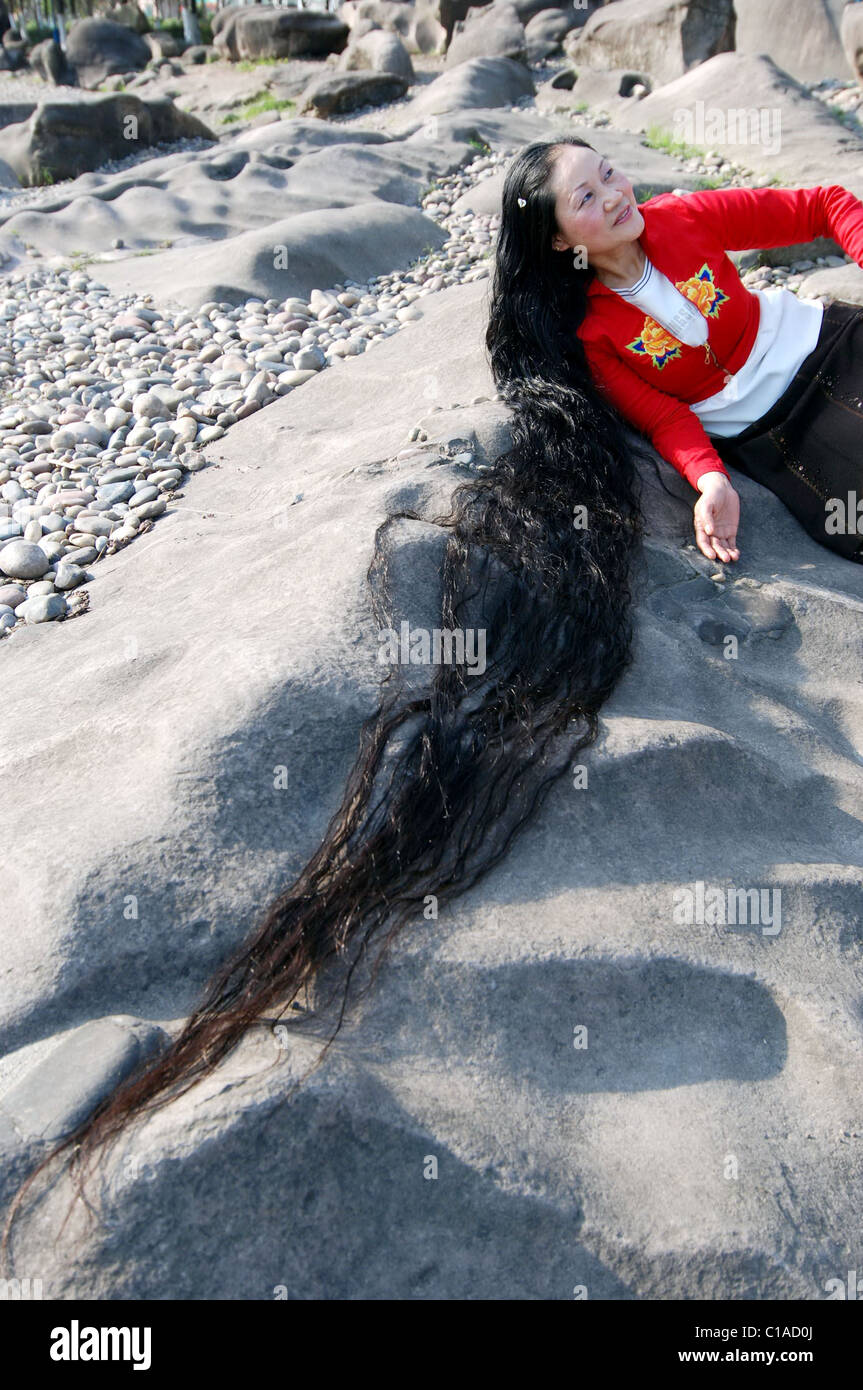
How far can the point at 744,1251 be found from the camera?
142 cm

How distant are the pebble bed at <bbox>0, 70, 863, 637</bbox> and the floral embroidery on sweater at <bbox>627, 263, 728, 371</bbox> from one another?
2.04 feet

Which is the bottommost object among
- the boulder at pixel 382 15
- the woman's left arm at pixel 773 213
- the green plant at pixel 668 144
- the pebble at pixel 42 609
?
the pebble at pixel 42 609

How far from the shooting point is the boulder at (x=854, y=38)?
361 inches

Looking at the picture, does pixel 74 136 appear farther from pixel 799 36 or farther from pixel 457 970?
pixel 457 970

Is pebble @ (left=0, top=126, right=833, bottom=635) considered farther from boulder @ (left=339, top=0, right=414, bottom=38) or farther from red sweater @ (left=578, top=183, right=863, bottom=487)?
boulder @ (left=339, top=0, right=414, bottom=38)

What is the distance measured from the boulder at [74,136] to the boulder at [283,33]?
5601 mm

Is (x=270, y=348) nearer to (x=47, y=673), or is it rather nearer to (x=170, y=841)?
(x=47, y=673)

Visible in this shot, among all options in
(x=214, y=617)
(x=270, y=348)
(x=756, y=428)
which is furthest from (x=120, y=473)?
(x=756, y=428)

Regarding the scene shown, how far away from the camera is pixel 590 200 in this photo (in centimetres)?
251

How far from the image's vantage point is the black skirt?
8.92 feet

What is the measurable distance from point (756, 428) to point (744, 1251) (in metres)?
Result: 2.10

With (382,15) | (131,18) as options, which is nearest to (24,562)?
(382,15)

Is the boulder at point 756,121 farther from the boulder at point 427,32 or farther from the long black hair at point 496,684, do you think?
the boulder at point 427,32

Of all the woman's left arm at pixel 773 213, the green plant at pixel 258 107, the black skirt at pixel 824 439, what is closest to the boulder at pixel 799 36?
the green plant at pixel 258 107
